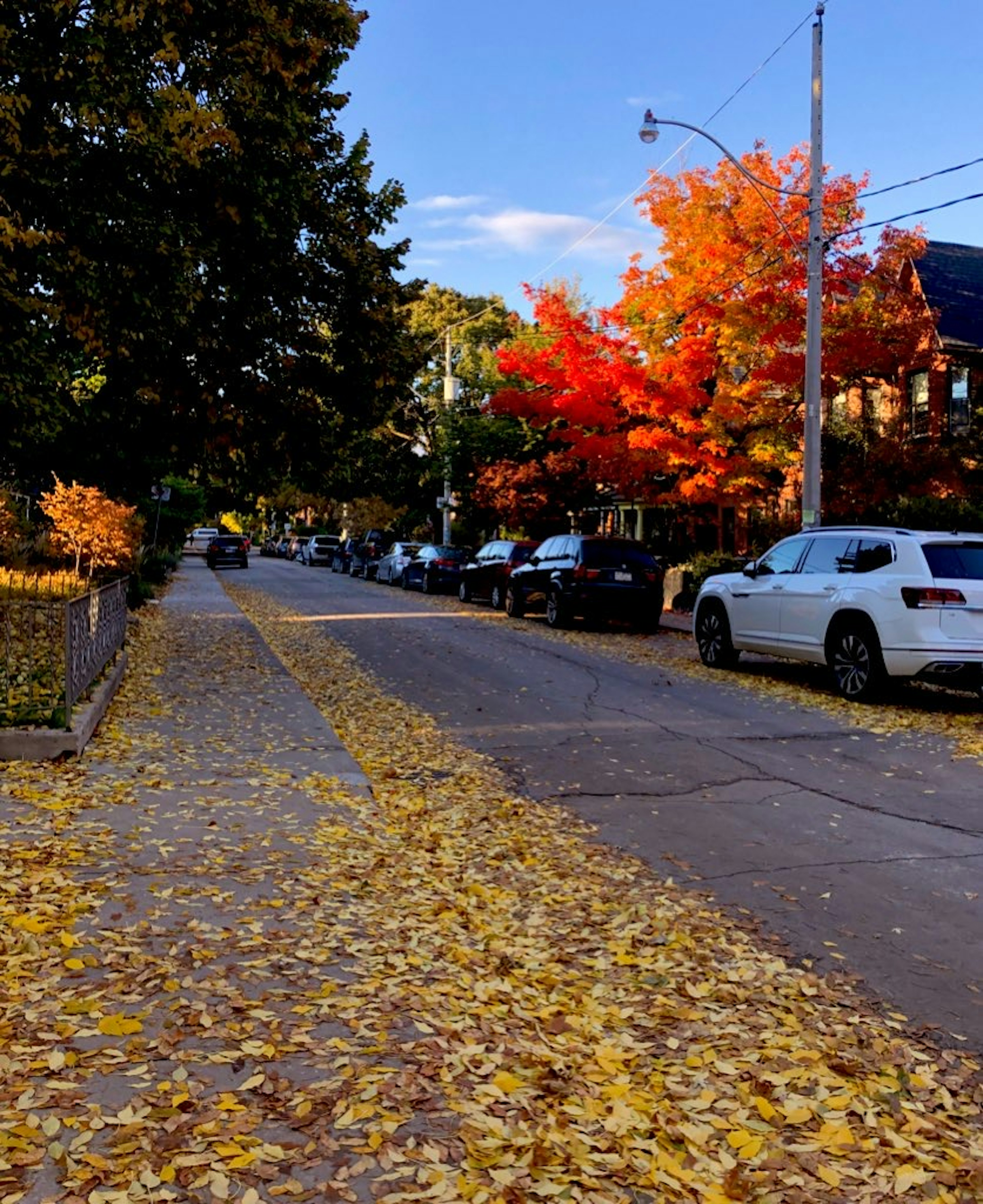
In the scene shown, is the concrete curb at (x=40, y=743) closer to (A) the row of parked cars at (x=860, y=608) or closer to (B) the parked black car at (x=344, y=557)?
(A) the row of parked cars at (x=860, y=608)

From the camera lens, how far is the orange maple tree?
19859 millimetres

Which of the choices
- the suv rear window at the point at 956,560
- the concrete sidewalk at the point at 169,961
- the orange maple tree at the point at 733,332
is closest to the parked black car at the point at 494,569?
the orange maple tree at the point at 733,332

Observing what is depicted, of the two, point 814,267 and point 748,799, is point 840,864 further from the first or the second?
point 814,267

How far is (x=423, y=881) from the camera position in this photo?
221 inches

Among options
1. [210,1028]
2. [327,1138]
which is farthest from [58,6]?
[327,1138]

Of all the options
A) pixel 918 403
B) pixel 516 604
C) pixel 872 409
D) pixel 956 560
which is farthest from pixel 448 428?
pixel 956 560

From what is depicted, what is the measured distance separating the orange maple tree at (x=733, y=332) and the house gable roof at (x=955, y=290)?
15.3 feet

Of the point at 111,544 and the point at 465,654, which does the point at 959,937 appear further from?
the point at 111,544

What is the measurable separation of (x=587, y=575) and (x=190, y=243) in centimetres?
936

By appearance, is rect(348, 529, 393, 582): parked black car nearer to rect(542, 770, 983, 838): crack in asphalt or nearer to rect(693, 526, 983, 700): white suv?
rect(693, 526, 983, 700): white suv

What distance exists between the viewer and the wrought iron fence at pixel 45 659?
26.9ft

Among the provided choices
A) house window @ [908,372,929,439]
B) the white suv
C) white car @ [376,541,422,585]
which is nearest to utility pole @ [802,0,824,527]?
the white suv

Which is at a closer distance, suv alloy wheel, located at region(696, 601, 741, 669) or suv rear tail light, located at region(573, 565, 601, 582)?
suv alloy wheel, located at region(696, 601, 741, 669)

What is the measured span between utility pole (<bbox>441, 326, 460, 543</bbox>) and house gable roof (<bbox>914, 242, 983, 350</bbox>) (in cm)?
1532
